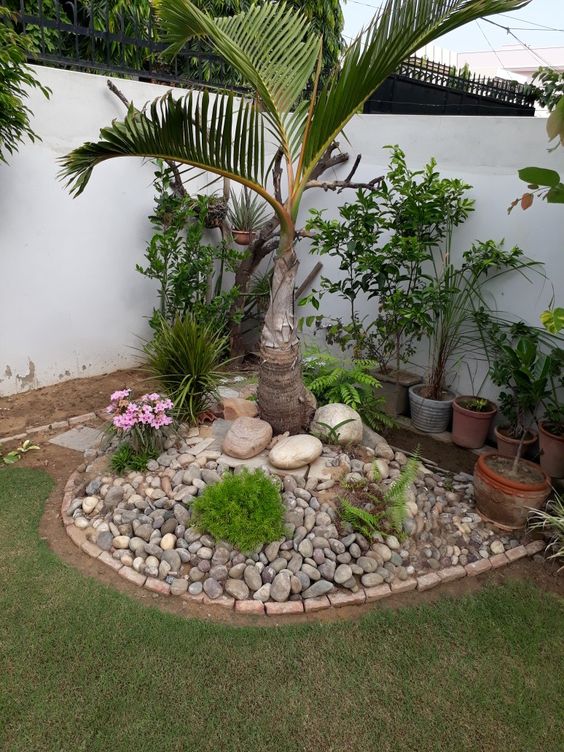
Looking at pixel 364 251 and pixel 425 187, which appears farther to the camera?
pixel 364 251

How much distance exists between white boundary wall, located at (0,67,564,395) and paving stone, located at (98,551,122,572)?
2397mm

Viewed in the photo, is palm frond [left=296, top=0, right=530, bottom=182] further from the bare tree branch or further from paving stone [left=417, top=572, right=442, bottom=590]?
paving stone [left=417, top=572, right=442, bottom=590]

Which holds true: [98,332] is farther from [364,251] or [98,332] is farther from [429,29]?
[429,29]

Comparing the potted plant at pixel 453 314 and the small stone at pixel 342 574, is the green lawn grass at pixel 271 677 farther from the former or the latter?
the potted plant at pixel 453 314

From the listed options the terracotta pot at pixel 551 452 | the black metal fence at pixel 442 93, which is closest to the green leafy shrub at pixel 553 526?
the terracotta pot at pixel 551 452

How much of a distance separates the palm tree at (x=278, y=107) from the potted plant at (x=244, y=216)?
1989mm

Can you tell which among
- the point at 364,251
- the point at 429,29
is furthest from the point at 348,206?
the point at 429,29

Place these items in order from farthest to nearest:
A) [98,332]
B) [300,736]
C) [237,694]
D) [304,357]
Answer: [98,332] → [304,357] → [237,694] → [300,736]

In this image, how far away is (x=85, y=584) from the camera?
262 cm

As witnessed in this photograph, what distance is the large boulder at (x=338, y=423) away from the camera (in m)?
3.56

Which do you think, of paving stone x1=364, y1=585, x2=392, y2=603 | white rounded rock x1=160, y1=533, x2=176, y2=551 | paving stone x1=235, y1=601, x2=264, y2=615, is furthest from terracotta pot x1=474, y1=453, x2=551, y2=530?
white rounded rock x1=160, y1=533, x2=176, y2=551

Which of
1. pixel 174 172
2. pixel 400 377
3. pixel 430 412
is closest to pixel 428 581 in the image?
pixel 430 412

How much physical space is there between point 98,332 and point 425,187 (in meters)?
3.17

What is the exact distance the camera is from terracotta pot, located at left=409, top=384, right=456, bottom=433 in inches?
168
